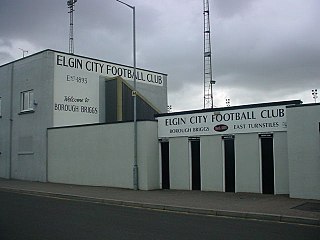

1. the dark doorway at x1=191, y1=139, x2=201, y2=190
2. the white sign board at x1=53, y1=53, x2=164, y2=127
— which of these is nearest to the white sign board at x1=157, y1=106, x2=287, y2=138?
the dark doorway at x1=191, y1=139, x2=201, y2=190

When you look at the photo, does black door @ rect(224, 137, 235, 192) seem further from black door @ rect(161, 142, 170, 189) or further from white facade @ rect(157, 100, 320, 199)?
black door @ rect(161, 142, 170, 189)

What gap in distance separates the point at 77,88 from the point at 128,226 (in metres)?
17.1

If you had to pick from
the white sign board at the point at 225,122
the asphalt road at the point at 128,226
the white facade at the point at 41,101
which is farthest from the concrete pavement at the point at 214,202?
the white facade at the point at 41,101

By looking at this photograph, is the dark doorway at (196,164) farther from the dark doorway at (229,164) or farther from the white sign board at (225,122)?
the dark doorway at (229,164)

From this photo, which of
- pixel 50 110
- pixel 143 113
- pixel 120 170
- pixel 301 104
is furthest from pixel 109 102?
pixel 301 104

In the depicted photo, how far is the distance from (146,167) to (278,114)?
21.3 ft

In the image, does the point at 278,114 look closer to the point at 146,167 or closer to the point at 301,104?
the point at 301,104

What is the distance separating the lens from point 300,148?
587 inches

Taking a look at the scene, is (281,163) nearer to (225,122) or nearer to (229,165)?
(229,165)

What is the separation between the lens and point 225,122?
1744 centimetres

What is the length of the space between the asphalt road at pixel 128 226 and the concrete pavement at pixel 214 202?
19.7 inches

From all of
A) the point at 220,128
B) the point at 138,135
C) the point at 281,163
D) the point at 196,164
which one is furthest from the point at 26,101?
the point at 281,163

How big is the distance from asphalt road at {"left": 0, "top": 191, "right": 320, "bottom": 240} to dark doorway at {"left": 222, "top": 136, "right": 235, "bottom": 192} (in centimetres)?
532

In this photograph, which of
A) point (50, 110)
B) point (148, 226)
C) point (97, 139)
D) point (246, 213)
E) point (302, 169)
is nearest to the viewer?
point (148, 226)
